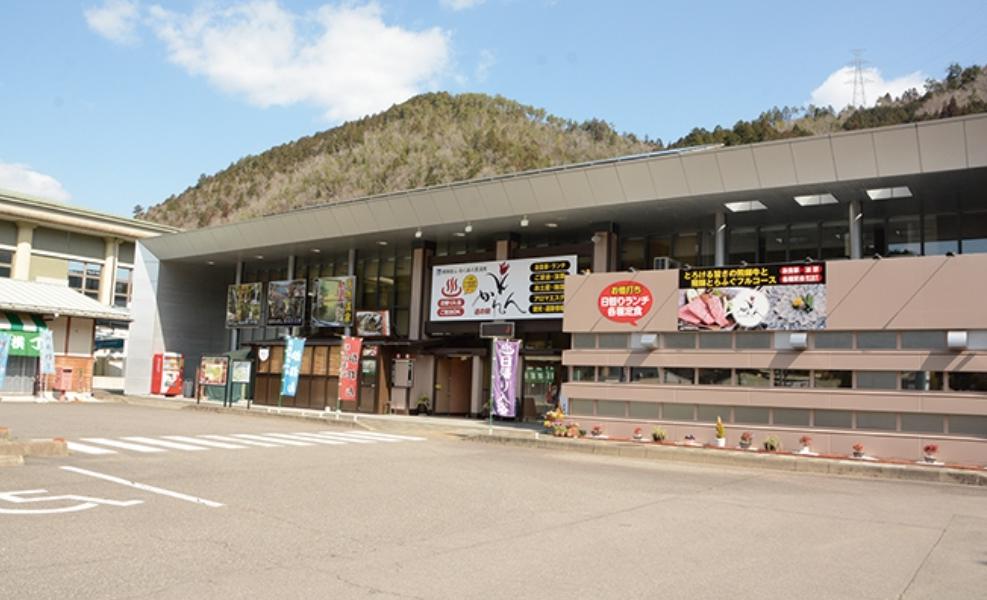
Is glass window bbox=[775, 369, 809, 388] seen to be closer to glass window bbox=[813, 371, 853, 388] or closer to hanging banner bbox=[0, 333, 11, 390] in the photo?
glass window bbox=[813, 371, 853, 388]

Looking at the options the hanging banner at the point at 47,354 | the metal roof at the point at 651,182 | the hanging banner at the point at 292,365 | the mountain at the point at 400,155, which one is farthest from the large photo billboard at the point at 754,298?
the mountain at the point at 400,155

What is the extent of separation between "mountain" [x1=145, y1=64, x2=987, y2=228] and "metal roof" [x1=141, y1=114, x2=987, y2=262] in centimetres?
5114

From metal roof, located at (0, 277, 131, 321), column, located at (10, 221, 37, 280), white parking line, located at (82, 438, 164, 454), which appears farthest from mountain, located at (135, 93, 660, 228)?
white parking line, located at (82, 438, 164, 454)

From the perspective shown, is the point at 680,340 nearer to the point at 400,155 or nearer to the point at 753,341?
the point at 753,341

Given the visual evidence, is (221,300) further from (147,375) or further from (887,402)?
(887,402)

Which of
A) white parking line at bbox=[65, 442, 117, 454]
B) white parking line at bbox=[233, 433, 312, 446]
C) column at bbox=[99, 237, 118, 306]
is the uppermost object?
column at bbox=[99, 237, 118, 306]

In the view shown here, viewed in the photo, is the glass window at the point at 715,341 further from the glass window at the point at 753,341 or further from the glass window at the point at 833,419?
the glass window at the point at 833,419

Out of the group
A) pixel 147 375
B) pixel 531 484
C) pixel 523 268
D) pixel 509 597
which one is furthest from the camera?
pixel 147 375

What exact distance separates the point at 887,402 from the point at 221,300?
1478 inches

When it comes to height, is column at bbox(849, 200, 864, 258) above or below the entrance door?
above

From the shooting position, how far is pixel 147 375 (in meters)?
42.3

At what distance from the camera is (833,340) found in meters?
19.6

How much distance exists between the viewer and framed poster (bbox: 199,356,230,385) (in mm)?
37219

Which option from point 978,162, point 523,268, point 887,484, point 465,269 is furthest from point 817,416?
point 465,269
